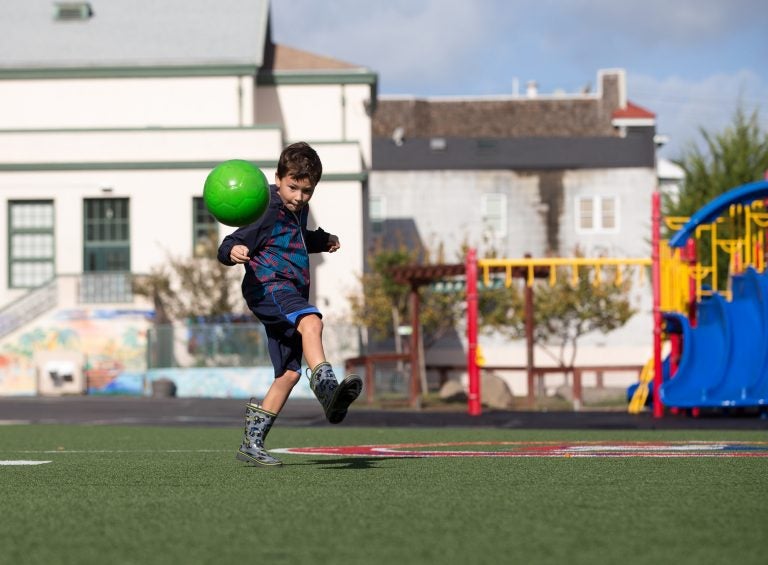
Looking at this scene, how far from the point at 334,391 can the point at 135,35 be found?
4101 centimetres

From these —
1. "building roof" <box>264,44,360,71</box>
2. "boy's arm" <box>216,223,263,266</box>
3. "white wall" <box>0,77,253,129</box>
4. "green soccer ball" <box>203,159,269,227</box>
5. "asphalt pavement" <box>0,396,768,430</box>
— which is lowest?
"asphalt pavement" <box>0,396,768,430</box>

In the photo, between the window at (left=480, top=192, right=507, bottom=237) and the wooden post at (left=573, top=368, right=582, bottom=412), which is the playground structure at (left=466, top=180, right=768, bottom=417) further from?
the window at (left=480, top=192, right=507, bottom=237)

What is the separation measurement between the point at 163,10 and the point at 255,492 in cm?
4375

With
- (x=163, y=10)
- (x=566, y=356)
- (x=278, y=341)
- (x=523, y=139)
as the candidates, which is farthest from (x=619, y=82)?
(x=278, y=341)

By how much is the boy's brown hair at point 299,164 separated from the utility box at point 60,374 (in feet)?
102

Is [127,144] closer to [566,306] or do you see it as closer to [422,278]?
[566,306]

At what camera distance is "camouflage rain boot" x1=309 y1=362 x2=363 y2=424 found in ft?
25.0

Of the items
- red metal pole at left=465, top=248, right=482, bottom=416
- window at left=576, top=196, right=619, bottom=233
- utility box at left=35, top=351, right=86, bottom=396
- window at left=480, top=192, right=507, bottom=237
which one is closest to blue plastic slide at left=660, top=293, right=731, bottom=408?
red metal pole at left=465, top=248, right=482, bottom=416

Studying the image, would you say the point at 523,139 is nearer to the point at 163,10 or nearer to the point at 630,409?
the point at 163,10

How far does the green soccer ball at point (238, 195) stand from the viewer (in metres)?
8.09

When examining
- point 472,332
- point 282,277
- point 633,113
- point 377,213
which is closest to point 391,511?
point 282,277

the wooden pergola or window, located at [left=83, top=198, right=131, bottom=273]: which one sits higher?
window, located at [left=83, top=198, right=131, bottom=273]

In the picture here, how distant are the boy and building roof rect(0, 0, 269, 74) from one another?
37332mm

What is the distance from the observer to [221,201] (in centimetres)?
812
